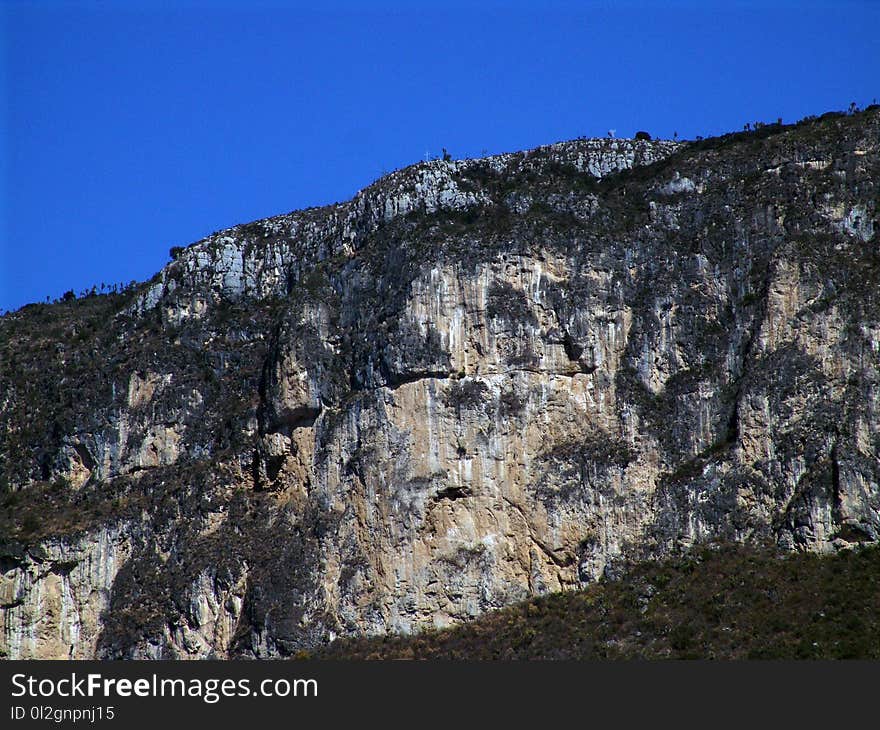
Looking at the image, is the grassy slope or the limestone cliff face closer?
the grassy slope

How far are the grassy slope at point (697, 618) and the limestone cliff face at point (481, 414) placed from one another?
1547 millimetres

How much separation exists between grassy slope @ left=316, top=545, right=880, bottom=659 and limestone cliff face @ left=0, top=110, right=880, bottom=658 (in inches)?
60.9

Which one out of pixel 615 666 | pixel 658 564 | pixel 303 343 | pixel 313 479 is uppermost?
pixel 303 343

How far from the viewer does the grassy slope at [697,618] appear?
87812 mm

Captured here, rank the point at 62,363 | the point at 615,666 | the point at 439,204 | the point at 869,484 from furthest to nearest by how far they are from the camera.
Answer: the point at 62,363
the point at 439,204
the point at 869,484
the point at 615,666

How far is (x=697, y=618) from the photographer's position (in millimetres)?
91125

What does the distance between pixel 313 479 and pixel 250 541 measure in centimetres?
423

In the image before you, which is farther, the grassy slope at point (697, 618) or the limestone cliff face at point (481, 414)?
the limestone cliff face at point (481, 414)

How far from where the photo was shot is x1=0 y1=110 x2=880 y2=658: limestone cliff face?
9725 cm

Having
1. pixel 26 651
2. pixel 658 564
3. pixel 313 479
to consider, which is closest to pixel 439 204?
pixel 313 479

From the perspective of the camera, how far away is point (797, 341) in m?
98.3

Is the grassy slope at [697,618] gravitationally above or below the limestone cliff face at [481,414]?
below

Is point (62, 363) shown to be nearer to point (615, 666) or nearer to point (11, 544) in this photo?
point (11, 544)

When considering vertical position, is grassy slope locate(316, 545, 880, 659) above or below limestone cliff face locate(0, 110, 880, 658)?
below
